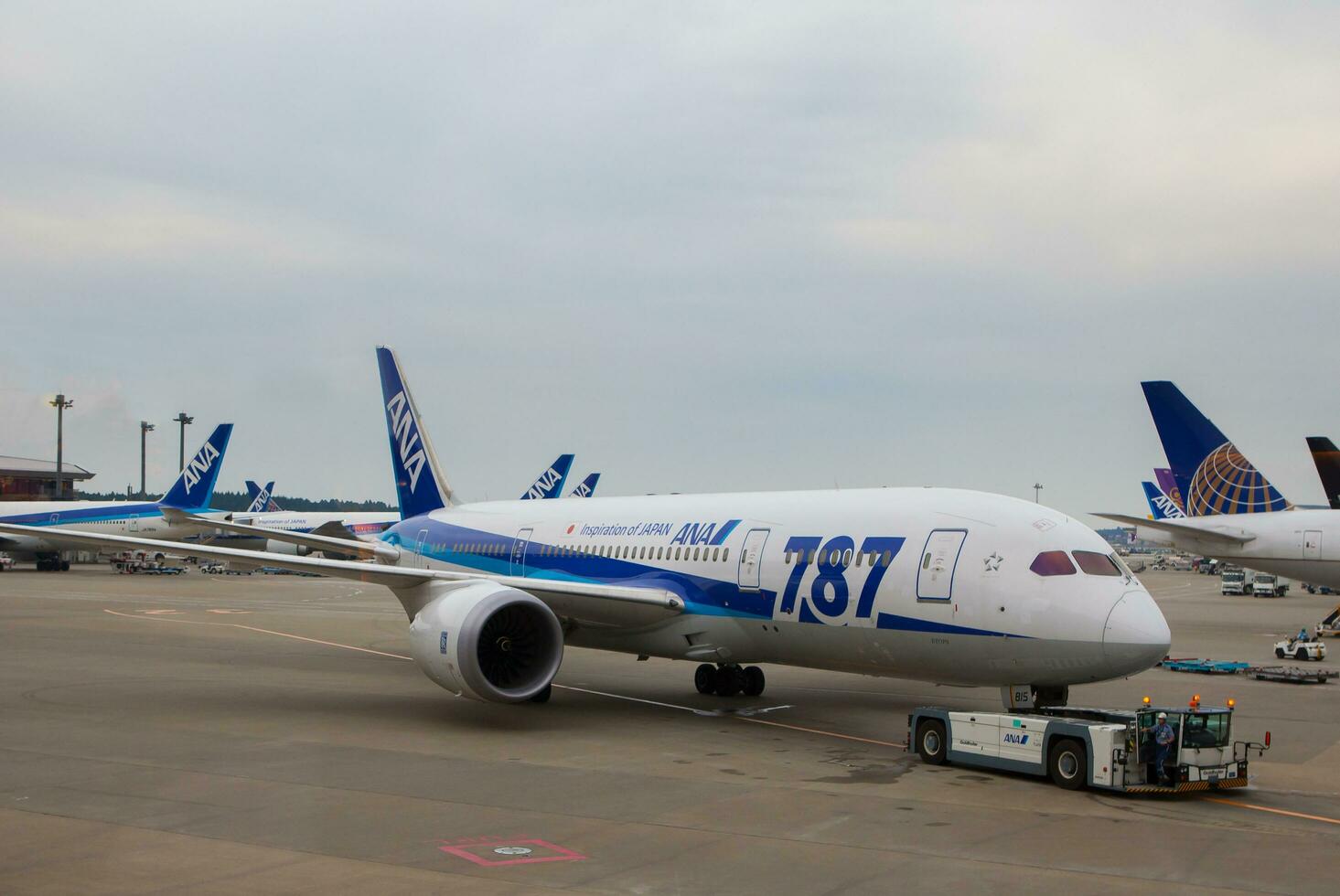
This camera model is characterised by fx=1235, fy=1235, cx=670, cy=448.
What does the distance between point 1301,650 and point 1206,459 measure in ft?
29.4

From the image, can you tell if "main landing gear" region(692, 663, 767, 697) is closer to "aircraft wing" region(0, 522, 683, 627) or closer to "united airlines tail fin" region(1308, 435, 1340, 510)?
"aircraft wing" region(0, 522, 683, 627)

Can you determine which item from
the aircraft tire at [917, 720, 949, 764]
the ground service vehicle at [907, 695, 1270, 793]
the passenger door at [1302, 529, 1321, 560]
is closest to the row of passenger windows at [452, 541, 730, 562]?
the aircraft tire at [917, 720, 949, 764]

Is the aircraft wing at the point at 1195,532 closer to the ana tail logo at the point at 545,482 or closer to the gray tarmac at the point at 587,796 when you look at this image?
the gray tarmac at the point at 587,796

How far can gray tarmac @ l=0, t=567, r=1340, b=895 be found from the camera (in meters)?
11.2

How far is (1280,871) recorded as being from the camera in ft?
37.4

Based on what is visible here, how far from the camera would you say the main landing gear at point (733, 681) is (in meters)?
24.4

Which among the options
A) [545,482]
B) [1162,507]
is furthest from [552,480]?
[1162,507]

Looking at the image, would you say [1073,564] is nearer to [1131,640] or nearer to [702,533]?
[1131,640]

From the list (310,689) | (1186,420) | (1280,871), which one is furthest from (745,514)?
(1186,420)

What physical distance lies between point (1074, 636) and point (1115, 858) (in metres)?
5.22

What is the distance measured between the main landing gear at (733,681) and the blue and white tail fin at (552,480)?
4515 cm

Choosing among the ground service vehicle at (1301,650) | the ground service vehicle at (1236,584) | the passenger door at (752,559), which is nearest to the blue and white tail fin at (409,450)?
the passenger door at (752,559)

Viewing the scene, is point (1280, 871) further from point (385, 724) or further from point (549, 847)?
point (385, 724)

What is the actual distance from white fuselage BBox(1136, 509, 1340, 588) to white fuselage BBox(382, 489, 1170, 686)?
24.0 meters
